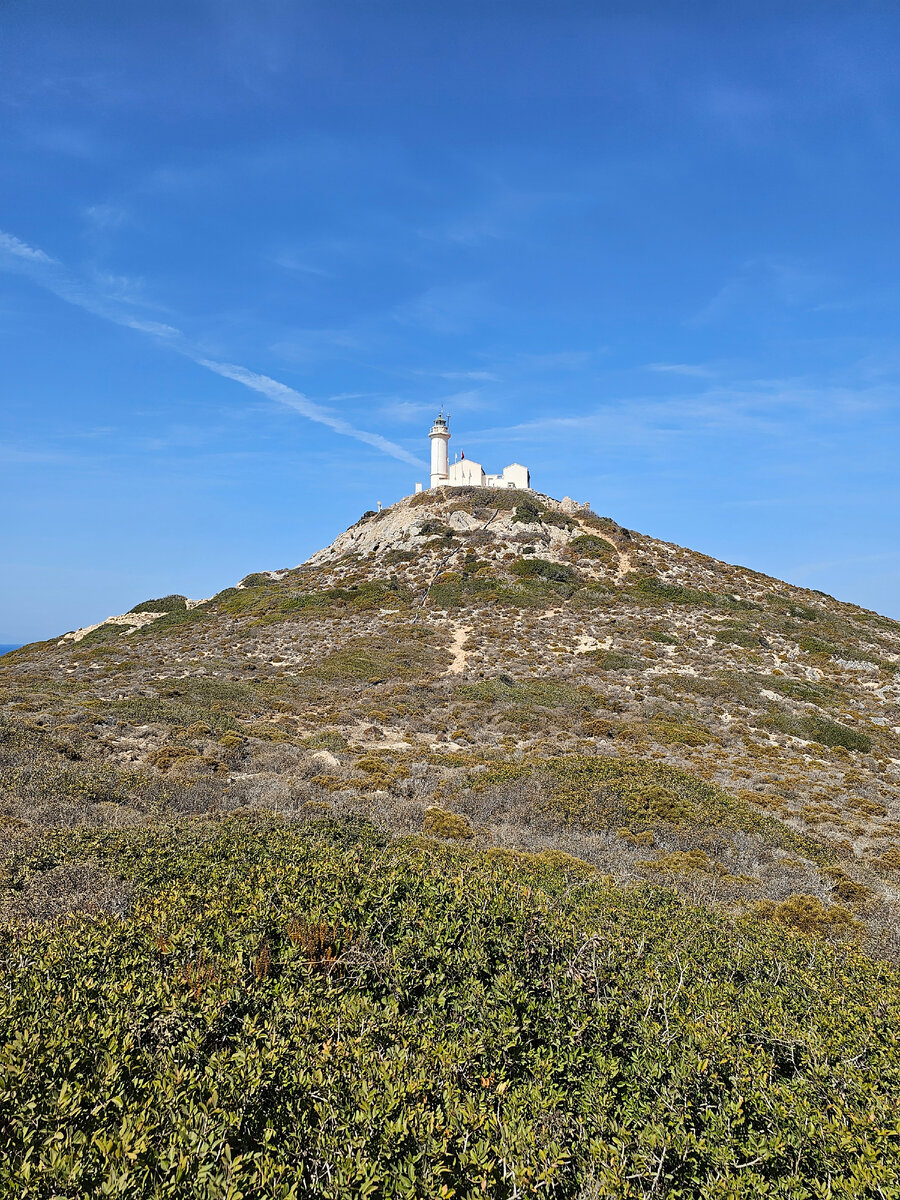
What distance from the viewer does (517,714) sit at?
23.5 metres

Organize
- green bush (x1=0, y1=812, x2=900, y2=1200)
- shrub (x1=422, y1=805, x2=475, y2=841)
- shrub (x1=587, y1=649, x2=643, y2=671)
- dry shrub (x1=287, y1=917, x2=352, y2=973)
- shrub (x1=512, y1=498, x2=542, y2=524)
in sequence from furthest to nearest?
shrub (x1=512, y1=498, x2=542, y2=524)
shrub (x1=587, y1=649, x2=643, y2=671)
shrub (x1=422, y1=805, x2=475, y2=841)
dry shrub (x1=287, y1=917, x2=352, y2=973)
green bush (x1=0, y1=812, x2=900, y2=1200)

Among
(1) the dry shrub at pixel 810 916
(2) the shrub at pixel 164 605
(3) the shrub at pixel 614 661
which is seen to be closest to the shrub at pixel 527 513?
(3) the shrub at pixel 614 661

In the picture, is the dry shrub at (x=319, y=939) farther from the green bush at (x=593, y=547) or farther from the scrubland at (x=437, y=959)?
the green bush at (x=593, y=547)

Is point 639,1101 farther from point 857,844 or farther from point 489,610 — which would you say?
point 489,610

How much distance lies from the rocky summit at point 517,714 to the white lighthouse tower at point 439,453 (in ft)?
47.3

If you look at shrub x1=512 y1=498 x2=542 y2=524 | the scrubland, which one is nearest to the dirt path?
shrub x1=512 y1=498 x2=542 y2=524

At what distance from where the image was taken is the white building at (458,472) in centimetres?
6631

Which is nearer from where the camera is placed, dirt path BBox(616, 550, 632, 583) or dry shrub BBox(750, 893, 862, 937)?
dry shrub BBox(750, 893, 862, 937)

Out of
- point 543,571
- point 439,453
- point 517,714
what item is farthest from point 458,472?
point 517,714

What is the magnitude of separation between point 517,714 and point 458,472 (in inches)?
1894

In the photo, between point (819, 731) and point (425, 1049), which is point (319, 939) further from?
point (819, 731)

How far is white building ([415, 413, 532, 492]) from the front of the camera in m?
66.3

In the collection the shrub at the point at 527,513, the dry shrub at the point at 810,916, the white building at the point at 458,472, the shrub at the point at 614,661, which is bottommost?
the dry shrub at the point at 810,916

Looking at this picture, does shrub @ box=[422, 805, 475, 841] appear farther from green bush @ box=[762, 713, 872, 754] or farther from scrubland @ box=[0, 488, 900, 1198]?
green bush @ box=[762, 713, 872, 754]
